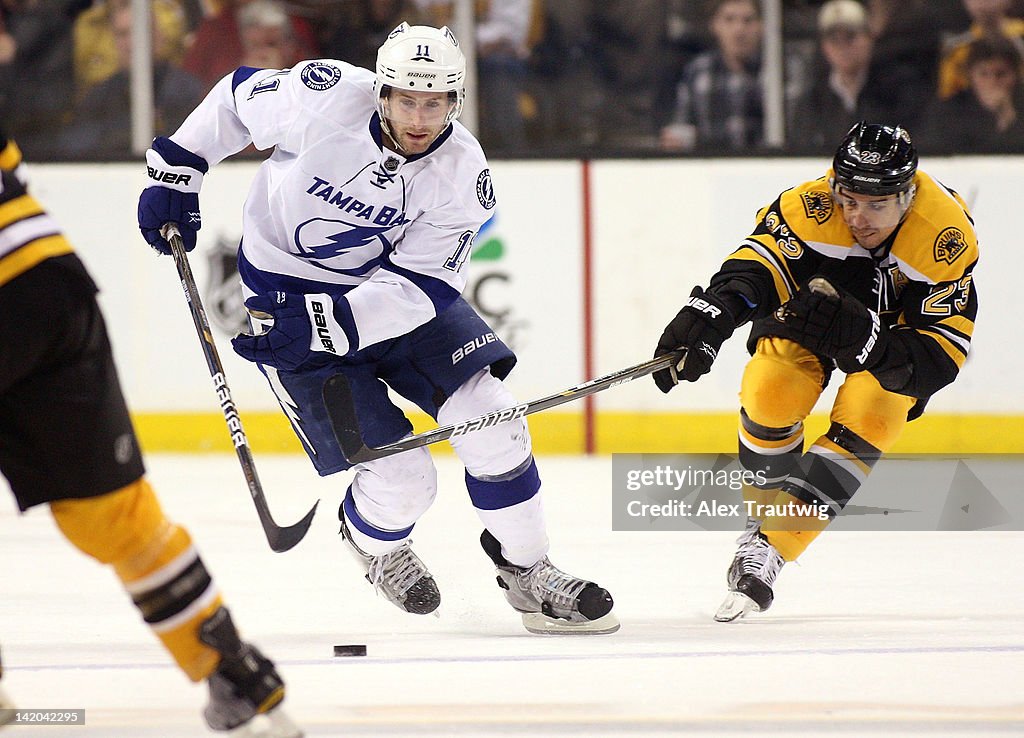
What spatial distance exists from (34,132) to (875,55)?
3.36 metres

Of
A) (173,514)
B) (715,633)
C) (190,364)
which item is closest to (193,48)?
(190,364)

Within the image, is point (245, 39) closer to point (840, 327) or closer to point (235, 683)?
point (840, 327)

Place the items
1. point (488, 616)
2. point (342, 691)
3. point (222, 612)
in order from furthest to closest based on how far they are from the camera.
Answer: point (488, 616), point (342, 691), point (222, 612)

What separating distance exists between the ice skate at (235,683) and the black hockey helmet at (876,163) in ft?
5.36

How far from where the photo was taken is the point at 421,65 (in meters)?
2.76

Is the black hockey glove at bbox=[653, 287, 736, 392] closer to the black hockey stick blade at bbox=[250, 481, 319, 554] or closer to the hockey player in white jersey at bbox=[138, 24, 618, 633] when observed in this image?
the hockey player in white jersey at bbox=[138, 24, 618, 633]

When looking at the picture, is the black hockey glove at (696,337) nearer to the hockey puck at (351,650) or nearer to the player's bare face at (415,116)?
the player's bare face at (415,116)

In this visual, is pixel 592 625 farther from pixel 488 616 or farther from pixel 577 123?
pixel 577 123

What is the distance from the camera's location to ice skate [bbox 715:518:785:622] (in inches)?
117

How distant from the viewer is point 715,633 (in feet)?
9.37

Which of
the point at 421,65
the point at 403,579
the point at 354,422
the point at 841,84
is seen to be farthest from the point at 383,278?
the point at 841,84

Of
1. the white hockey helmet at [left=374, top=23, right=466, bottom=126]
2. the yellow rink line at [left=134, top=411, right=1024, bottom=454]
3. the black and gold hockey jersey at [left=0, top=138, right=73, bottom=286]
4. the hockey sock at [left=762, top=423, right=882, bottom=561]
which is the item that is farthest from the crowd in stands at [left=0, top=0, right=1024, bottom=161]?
the black and gold hockey jersey at [left=0, top=138, right=73, bottom=286]

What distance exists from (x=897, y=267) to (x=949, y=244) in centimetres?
13

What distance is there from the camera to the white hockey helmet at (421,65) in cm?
275
